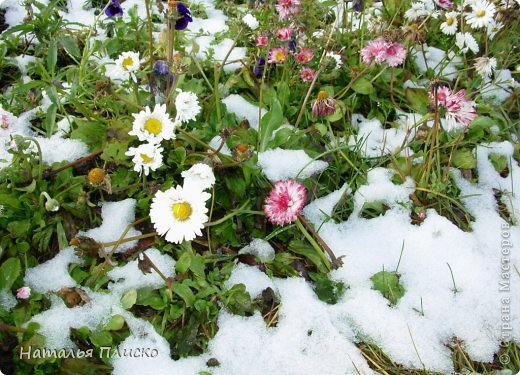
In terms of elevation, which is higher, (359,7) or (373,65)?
(359,7)

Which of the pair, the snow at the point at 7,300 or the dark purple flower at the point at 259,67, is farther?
the dark purple flower at the point at 259,67

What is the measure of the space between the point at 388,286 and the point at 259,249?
410mm

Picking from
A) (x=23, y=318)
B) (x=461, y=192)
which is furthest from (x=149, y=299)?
(x=461, y=192)

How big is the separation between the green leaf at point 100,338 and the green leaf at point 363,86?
51.0 inches

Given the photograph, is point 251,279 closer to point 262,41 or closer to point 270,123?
point 270,123

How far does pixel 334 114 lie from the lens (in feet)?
6.28

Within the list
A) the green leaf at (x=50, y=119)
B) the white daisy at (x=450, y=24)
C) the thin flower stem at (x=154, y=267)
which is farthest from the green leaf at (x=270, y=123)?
the white daisy at (x=450, y=24)

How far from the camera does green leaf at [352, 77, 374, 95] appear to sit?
201 centimetres

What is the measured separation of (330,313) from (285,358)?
0.20m

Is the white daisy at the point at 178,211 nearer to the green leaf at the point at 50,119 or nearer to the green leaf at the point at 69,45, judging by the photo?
the green leaf at the point at 50,119

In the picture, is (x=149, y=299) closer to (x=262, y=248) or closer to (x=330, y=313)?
(x=262, y=248)

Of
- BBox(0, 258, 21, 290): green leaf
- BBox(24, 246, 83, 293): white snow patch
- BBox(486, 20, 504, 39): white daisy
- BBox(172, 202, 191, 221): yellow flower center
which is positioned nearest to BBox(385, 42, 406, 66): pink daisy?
BBox(486, 20, 504, 39): white daisy

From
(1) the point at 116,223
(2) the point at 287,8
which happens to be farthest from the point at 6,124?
(2) the point at 287,8

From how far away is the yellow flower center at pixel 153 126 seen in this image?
1.51 meters
